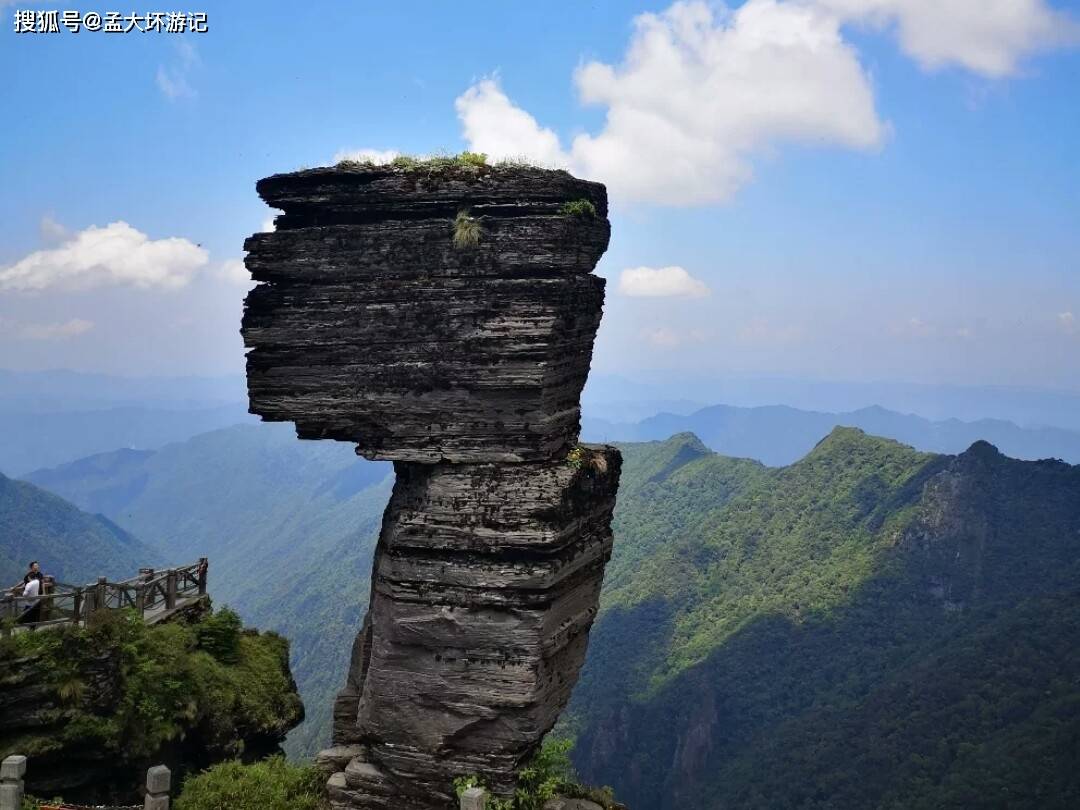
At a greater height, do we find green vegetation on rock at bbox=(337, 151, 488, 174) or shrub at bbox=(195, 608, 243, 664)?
green vegetation on rock at bbox=(337, 151, 488, 174)

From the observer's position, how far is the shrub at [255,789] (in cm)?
1836

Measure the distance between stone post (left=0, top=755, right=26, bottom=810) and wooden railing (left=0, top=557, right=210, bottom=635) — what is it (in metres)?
4.10

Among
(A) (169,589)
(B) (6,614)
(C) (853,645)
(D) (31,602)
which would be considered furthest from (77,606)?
(C) (853,645)

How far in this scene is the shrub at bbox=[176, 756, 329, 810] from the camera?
60.2 ft

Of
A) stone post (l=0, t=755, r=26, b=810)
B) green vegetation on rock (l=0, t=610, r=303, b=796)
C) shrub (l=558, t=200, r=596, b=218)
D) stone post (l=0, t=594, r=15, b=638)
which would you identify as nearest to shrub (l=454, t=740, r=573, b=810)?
stone post (l=0, t=755, r=26, b=810)

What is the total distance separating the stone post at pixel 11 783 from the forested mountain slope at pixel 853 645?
4047 cm

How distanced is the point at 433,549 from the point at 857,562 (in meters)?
66.7

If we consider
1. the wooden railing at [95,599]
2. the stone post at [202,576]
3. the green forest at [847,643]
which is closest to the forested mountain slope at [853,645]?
the green forest at [847,643]

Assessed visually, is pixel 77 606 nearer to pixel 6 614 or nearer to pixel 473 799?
pixel 6 614

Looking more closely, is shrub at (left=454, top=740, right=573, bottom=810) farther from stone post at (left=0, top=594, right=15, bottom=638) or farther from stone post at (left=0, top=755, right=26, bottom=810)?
stone post at (left=0, top=594, right=15, bottom=638)

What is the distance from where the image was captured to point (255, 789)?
61.5 feet

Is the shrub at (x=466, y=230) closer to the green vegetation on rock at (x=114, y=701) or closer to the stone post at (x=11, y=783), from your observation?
the green vegetation on rock at (x=114, y=701)

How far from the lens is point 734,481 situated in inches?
4242

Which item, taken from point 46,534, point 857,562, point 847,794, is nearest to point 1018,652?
point 847,794
